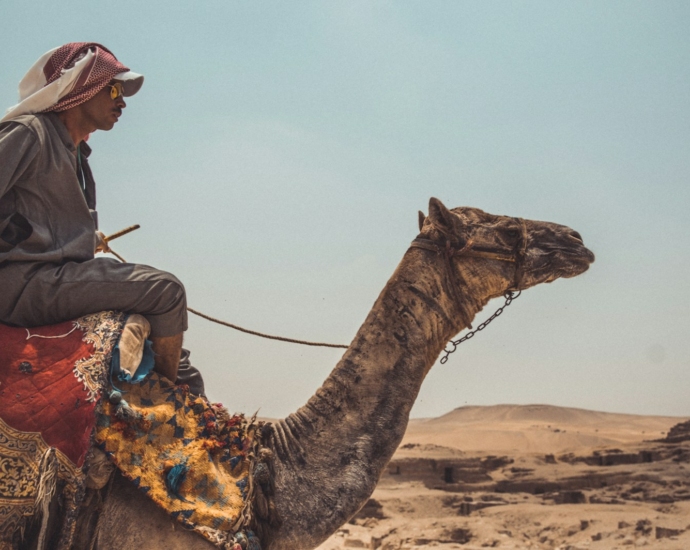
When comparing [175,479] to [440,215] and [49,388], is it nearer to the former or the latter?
[49,388]

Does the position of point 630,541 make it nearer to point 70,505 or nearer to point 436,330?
point 436,330

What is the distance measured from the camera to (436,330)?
13.9 ft

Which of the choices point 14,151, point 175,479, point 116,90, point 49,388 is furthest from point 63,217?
point 175,479

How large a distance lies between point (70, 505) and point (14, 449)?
331 mm

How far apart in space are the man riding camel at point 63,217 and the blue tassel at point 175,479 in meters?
0.67

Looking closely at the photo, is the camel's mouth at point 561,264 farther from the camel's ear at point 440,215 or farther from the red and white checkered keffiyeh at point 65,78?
the red and white checkered keffiyeh at point 65,78

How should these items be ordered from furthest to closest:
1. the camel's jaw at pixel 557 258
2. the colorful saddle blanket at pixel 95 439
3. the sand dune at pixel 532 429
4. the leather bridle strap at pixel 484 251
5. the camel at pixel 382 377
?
the sand dune at pixel 532 429, the camel's jaw at pixel 557 258, the leather bridle strap at pixel 484 251, the camel at pixel 382 377, the colorful saddle blanket at pixel 95 439

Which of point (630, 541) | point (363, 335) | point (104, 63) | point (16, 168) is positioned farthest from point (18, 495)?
point (630, 541)

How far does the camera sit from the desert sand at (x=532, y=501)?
51.4 feet

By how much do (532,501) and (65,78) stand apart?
22580 mm

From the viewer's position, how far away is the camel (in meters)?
3.37

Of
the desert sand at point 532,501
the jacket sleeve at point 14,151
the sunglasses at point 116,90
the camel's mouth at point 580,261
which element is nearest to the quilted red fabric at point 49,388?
the jacket sleeve at point 14,151

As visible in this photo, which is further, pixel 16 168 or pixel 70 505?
pixel 16 168

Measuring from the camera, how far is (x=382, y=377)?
3967mm
